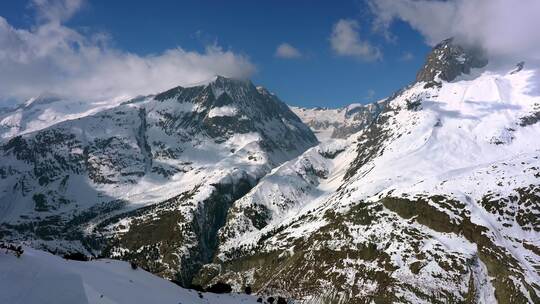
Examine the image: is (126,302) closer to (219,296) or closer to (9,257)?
(9,257)

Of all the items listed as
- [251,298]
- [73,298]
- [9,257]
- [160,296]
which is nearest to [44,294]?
[73,298]

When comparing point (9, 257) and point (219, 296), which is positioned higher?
point (9, 257)

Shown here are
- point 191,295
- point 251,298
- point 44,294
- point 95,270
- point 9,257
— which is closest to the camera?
point 44,294

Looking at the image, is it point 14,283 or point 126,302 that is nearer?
point 14,283

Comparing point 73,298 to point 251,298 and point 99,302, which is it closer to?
point 99,302

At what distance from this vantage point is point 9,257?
42.5m

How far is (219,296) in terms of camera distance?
3000 inches

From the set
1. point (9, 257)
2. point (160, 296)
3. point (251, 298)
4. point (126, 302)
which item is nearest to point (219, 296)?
point (251, 298)

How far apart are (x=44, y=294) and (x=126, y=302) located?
7.59 meters

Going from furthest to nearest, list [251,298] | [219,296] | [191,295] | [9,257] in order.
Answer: [251,298] → [219,296] → [191,295] → [9,257]

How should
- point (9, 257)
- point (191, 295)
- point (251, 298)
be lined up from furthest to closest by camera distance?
point (251, 298) < point (191, 295) < point (9, 257)

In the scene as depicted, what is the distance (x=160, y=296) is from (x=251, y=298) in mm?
30838

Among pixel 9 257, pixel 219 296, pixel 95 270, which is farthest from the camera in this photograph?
pixel 219 296

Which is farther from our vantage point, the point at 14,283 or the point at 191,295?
the point at 191,295
